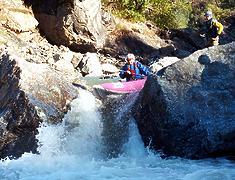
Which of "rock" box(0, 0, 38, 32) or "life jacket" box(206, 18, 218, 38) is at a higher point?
"rock" box(0, 0, 38, 32)

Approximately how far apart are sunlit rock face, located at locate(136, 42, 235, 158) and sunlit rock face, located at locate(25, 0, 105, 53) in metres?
8.72

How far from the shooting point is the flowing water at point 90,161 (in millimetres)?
5434

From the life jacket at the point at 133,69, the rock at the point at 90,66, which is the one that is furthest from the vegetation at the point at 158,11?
the life jacket at the point at 133,69

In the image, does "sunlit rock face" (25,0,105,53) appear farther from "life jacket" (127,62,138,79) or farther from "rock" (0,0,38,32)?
"life jacket" (127,62,138,79)

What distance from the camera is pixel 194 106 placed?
6020 mm

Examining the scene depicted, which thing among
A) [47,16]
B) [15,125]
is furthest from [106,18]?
[15,125]

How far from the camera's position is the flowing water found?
5.43 metres

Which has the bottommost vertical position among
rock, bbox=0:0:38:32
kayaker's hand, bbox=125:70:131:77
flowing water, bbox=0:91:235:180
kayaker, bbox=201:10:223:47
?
flowing water, bbox=0:91:235:180

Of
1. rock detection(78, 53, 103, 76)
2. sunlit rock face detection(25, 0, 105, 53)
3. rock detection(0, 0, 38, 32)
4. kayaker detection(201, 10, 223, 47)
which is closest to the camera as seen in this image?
kayaker detection(201, 10, 223, 47)

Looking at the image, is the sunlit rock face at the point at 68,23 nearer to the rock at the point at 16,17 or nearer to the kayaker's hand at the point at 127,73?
the rock at the point at 16,17

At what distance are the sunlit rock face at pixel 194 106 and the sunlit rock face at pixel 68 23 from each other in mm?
8723

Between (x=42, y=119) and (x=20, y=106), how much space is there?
1.35ft

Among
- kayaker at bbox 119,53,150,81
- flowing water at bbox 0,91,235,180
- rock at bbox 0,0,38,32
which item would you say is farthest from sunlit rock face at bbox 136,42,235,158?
rock at bbox 0,0,38,32

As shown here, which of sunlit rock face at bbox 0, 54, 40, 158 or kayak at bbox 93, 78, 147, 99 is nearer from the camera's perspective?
sunlit rock face at bbox 0, 54, 40, 158
